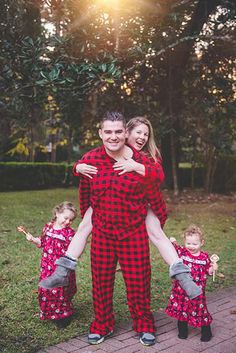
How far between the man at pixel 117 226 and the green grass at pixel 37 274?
524mm

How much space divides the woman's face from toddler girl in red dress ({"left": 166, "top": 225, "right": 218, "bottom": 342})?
34.2 inches

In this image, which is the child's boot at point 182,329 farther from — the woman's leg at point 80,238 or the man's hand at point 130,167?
the man's hand at point 130,167

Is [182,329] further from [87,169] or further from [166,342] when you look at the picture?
[87,169]

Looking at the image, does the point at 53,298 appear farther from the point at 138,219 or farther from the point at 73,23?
the point at 73,23

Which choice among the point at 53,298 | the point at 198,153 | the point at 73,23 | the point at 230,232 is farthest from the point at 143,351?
the point at 198,153

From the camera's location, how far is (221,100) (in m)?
13.0

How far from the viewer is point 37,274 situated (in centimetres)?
599

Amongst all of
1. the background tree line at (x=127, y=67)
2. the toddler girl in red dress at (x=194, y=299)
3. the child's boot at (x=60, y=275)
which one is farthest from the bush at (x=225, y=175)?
the child's boot at (x=60, y=275)

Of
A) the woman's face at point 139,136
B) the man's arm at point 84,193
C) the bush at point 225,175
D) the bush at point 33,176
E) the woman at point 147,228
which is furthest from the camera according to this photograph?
the bush at point 33,176

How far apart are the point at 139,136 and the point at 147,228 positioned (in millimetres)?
818

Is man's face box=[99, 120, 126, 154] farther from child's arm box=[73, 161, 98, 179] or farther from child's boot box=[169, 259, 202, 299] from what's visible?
child's boot box=[169, 259, 202, 299]

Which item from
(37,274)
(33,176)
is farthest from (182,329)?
(33,176)

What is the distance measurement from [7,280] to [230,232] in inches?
197

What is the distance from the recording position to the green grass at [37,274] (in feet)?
13.5
